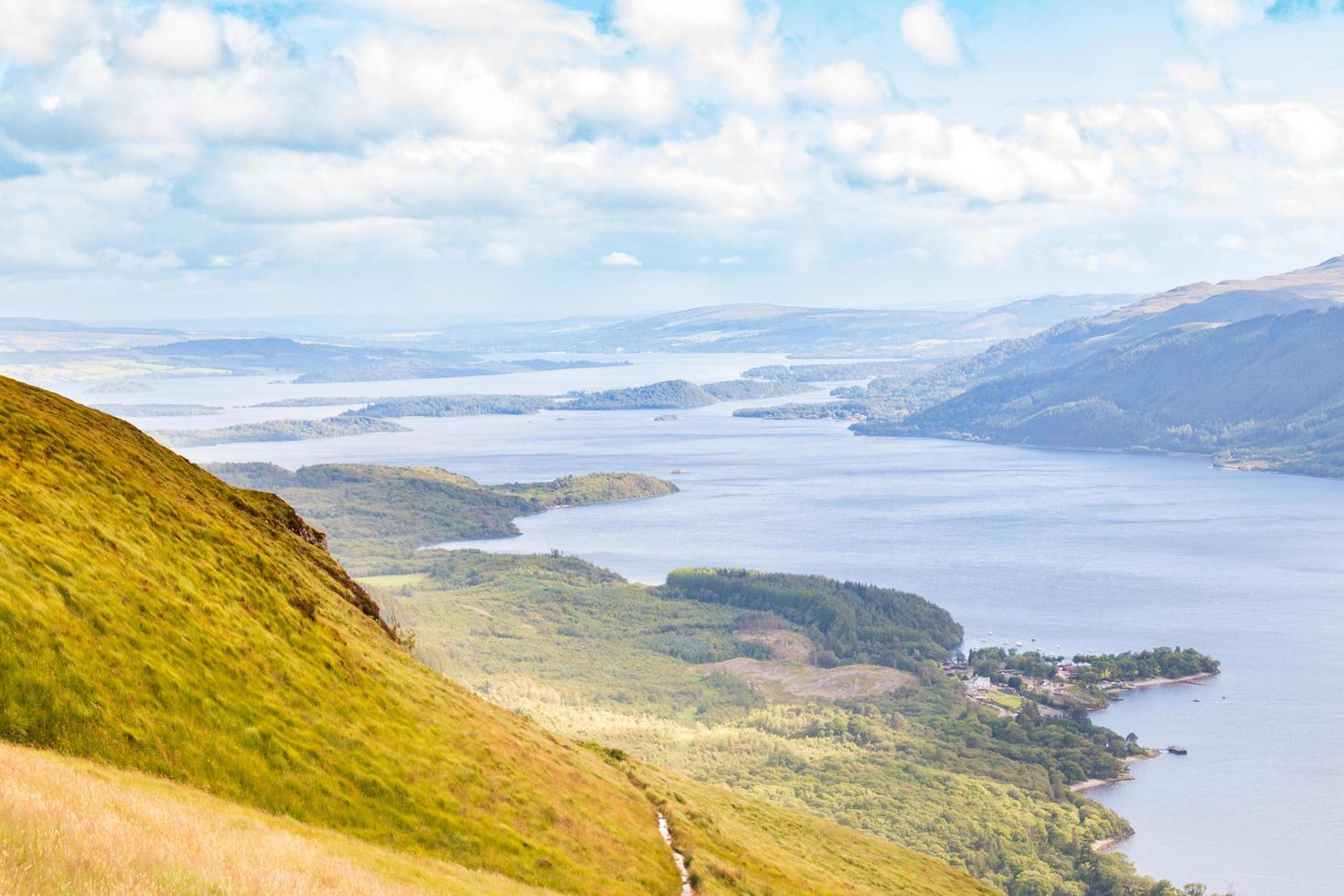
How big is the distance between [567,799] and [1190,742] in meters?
92.9

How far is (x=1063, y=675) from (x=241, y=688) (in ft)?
387

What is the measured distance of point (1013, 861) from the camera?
84.1 metres

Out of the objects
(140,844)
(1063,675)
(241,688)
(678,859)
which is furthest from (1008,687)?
(140,844)

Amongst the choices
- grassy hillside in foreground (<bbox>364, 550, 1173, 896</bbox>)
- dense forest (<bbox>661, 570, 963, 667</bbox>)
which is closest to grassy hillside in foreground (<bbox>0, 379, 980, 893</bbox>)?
grassy hillside in foreground (<bbox>364, 550, 1173, 896</bbox>)

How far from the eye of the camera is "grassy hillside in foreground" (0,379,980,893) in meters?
22.9

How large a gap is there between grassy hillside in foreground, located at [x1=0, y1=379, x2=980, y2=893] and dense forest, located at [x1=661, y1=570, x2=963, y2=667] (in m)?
103

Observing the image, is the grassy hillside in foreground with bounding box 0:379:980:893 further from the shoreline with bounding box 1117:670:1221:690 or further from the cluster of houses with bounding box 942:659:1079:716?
the shoreline with bounding box 1117:670:1221:690

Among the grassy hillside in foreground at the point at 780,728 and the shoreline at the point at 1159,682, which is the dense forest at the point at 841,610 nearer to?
the grassy hillside in foreground at the point at 780,728

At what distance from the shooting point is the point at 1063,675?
132m

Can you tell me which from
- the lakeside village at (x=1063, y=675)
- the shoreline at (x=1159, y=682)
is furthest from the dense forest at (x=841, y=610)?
the shoreline at (x=1159, y=682)

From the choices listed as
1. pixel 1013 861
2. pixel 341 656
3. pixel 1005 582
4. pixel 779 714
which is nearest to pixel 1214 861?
pixel 1013 861

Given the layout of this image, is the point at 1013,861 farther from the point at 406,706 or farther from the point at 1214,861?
the point at 406,706

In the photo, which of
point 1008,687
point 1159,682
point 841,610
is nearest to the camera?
point 1008,687

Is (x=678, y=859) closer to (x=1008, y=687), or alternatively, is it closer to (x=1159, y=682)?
Answer: (x=1008, y=687)
